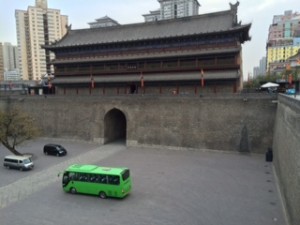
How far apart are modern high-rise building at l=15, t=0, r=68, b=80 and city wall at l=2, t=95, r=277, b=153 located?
5358 cm

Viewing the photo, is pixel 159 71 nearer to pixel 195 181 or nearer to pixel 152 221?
pixel 195 181

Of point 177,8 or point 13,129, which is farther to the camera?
point 177,8

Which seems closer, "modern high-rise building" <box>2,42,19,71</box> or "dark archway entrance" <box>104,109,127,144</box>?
"dark archway entrance" <box>104,109,127,144</box>

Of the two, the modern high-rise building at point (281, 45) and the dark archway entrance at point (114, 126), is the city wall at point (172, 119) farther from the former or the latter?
the modern high-rise building at point (281, 45)

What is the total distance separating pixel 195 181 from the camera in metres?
17.4

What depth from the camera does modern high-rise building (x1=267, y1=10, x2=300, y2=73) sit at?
74569mm

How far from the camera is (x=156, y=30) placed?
111 ft

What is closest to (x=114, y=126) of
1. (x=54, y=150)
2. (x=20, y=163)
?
(x=54, y=150)

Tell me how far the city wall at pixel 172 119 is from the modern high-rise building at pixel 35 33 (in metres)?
53.6

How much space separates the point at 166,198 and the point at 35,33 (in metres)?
84.5

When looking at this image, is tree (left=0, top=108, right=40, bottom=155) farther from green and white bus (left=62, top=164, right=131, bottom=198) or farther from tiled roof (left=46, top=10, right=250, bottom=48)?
tiled roof (left=46, top=10, right=250, bottom=48)

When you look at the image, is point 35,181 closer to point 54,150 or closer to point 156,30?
point 54,150

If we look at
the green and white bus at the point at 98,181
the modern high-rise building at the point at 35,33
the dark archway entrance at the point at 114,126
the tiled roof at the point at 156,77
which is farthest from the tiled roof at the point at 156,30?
the modern high-rise building at the point at 35,33

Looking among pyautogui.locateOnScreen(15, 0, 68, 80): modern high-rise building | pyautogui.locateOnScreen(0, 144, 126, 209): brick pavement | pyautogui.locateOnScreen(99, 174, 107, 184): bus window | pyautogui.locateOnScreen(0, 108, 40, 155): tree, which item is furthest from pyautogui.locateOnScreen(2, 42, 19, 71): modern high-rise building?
pyautogui.locateOnScreen(99, 174, 107, 184): bus window
